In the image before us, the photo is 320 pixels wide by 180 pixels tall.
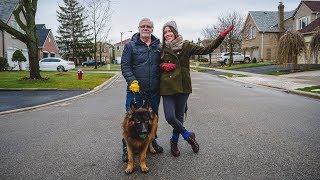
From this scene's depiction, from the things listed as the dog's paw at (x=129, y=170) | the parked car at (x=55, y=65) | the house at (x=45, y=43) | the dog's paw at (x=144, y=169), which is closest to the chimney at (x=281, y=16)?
the parked car at (x=55, y=65)

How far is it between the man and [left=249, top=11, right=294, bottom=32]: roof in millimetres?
55388

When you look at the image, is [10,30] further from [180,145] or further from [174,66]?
[174,66]

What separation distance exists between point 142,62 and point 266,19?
5879 cm

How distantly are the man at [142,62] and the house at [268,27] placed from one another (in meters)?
45.4

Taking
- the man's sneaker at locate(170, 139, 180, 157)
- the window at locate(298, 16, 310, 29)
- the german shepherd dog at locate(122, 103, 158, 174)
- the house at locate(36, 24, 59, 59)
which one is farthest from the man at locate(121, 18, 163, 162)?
the house at locate(36, 24, 59, 59)

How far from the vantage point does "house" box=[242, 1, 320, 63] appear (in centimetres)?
4843

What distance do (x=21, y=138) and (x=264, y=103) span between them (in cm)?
868

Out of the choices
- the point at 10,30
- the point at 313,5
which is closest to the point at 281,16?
the point at 313,5

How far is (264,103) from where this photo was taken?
44.2ft

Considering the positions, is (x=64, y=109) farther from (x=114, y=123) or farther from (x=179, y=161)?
(x=179, y=161)

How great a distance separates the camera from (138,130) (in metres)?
4.91

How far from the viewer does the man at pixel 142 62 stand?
5.69m

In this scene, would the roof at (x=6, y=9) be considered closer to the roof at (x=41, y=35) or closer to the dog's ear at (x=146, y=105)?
the roof at (x=41, y=35)

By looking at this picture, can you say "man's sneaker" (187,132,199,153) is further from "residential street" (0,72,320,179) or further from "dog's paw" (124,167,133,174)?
"dog's paw" (124,167,133,174)
